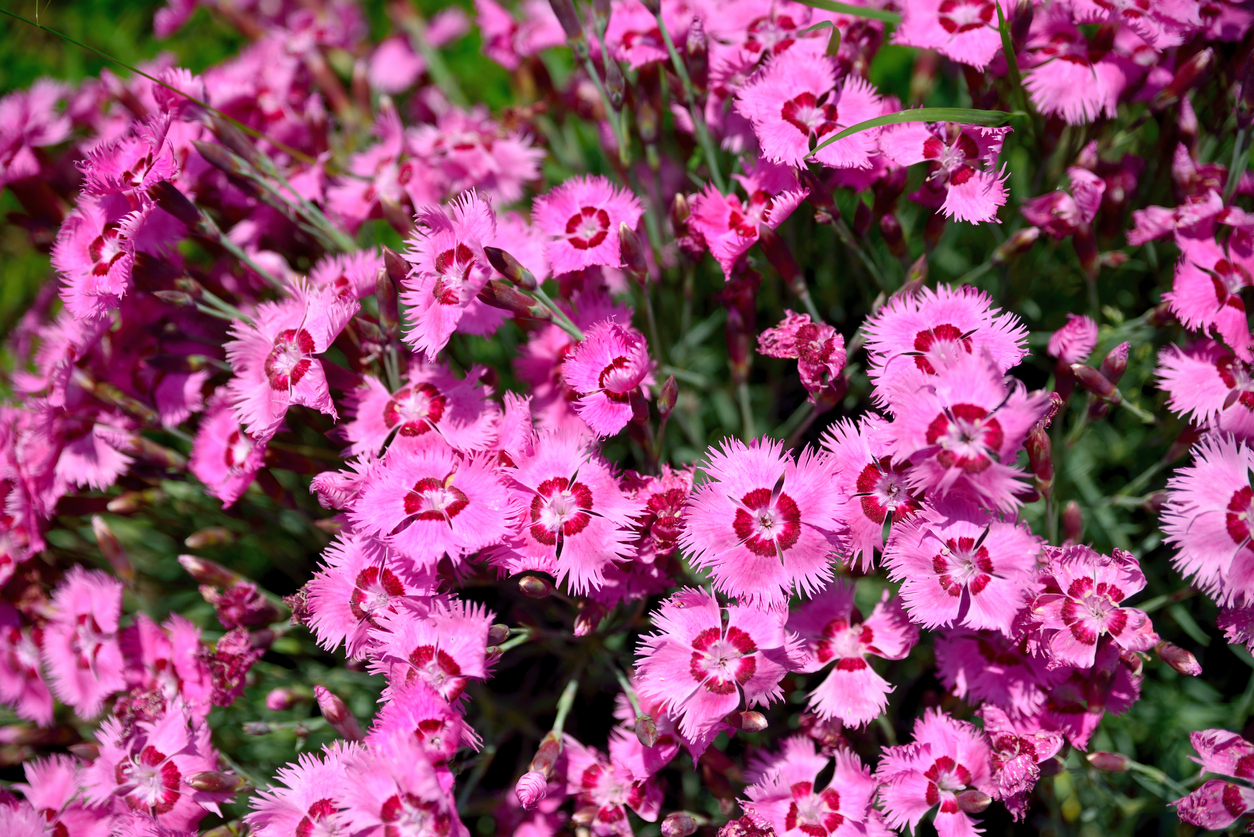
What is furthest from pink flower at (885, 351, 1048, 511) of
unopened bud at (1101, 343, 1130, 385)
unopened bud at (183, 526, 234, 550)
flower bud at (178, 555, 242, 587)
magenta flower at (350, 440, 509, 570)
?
unopened bud at (183, 526, 234, 550)

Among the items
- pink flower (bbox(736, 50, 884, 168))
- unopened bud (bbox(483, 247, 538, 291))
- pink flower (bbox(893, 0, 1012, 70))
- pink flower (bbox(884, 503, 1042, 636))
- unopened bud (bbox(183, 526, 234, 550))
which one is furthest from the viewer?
unopened bud (bbox(183, 526, 234, 550))

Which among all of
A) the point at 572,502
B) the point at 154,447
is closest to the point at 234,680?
the point at 154,447

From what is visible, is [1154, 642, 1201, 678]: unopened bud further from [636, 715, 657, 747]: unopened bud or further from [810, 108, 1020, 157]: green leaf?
[810, 108, 1020, 157]: green leaf

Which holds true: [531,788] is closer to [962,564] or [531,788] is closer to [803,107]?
[962,564]

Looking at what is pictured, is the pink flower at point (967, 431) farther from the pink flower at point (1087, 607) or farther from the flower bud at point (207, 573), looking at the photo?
the flower bud at point (207, 573)

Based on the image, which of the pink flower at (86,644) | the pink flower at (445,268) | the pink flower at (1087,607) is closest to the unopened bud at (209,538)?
the pink flower at (86,644)

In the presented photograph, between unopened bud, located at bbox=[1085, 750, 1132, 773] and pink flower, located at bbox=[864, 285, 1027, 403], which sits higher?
pink flower, located at bbox=[864, 285, 1027, 403]
